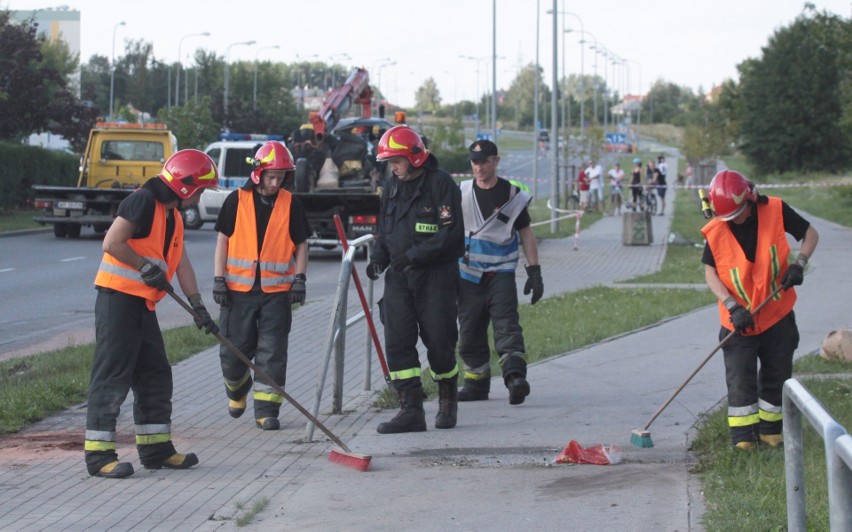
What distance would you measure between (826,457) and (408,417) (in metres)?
4.42

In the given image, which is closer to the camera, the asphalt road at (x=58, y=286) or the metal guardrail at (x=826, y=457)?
the metal guardrail at (x=826, y=457)

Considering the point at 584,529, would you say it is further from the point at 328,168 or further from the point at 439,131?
the point at 439,131

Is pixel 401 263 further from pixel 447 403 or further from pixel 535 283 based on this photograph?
pixel 535 283

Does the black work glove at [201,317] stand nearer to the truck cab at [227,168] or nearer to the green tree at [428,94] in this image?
the truck cab at [227,168]

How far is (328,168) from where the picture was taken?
905 inches

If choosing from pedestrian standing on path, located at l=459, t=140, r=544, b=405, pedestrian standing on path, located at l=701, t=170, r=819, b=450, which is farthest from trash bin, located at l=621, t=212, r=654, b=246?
pedestrian standing on path, located at l=701, t=170, r=819, b=450

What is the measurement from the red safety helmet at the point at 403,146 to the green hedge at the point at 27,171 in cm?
2641

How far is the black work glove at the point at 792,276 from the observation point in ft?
21.4

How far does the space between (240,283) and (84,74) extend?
9476 cm

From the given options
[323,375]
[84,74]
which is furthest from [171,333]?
[84,74]

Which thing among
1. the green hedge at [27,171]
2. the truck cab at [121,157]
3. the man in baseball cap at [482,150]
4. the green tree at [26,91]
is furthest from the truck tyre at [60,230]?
the man in baseball cap at [482,150]

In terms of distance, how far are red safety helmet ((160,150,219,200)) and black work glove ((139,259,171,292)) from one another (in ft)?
1.45

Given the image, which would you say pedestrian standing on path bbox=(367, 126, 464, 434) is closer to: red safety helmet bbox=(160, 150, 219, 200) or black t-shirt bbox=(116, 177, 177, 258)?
red safety helmet bbox=(160, 150, 219, 200)

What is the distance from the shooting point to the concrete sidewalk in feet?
18.4
